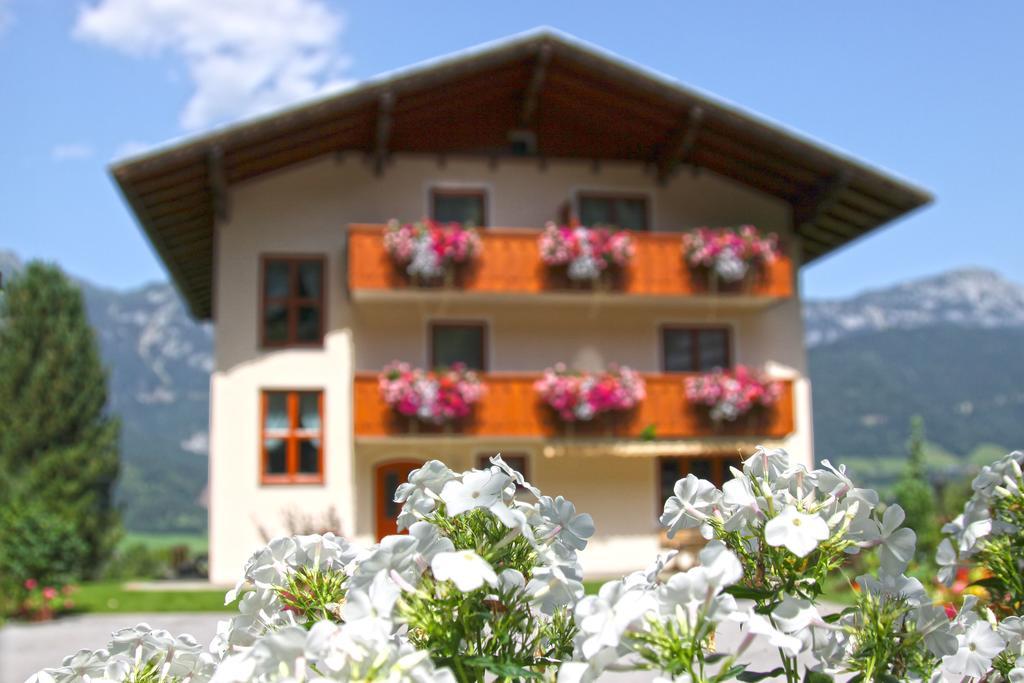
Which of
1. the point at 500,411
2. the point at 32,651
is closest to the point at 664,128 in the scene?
the point at 500,411

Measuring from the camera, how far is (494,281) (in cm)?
1953

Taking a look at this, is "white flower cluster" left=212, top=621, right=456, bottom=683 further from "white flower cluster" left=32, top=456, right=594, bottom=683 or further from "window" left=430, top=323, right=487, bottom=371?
"window" left=430, top=323, right=487, bottom=371

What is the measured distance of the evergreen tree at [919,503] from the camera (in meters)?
19.0

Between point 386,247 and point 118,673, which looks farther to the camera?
point 386,247

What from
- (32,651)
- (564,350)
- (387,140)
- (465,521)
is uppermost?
(387,140)

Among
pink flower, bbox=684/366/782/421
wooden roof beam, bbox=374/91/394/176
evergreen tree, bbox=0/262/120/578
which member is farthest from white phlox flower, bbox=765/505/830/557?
evergreen tree, bbox=0/262/120/578

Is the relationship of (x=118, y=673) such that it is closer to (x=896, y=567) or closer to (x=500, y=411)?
(x=896, y=567)

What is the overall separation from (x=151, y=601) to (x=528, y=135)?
10914 millimetres

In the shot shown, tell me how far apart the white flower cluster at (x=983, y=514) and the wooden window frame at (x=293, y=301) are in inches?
709

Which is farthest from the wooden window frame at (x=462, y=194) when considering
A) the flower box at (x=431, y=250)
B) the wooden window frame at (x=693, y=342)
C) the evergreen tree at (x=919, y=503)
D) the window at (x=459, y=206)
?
the evergreen tree at (x=919, y=503)

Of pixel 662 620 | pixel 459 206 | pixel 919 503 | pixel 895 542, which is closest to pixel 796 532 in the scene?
pixel 662 620

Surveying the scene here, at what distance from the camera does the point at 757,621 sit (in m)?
1.71

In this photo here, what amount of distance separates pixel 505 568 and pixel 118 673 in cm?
73

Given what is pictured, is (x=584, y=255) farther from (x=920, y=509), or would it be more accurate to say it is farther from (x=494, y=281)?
(x=920, y=509)
